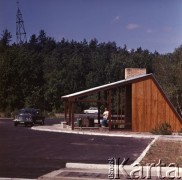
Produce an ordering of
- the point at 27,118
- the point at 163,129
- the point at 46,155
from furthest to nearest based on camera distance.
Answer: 1. the point at 27,118
2. the point at 163,129
3. the point at 46,155

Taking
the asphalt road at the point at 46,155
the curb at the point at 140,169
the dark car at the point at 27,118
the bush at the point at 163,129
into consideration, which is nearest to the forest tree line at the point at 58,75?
the dark car at the point at 27,118

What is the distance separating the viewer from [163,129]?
2636 centimetres

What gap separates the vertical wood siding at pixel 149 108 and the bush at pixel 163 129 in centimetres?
98

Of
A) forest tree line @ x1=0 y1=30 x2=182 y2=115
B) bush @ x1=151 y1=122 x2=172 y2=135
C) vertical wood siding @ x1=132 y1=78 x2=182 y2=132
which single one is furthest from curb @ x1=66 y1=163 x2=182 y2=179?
forest tree line @ x1=0 y1=30 x2=182 y2=115

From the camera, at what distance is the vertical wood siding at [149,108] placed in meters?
29.2

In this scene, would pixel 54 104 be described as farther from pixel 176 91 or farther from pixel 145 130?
pixel 145 130

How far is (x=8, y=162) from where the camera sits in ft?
44.0

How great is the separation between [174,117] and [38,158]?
1685 centimetres

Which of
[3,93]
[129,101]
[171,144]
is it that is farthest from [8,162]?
[3,93]

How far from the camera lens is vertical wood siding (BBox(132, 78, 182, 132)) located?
29.2 metres

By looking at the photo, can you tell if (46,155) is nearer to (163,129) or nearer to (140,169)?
(140,169)

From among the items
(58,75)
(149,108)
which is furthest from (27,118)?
(58,75)

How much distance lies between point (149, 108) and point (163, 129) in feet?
10.7

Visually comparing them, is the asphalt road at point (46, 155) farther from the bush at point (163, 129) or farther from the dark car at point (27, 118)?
the dark car at point (27, 118)
